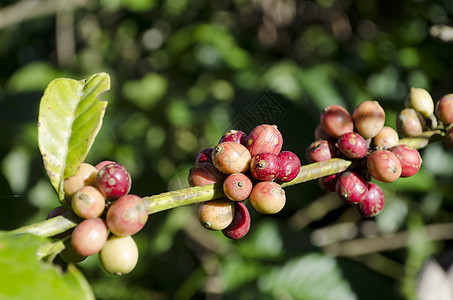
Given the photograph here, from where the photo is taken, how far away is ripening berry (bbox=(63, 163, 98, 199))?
85cm

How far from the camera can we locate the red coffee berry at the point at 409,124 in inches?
44.0

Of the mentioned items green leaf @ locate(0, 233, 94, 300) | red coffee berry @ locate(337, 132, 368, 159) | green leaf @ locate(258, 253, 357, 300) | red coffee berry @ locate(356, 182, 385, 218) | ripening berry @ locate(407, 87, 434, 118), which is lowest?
green leaf @ locate(258, 253, 357, 300)

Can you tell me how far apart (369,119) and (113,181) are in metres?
0.65

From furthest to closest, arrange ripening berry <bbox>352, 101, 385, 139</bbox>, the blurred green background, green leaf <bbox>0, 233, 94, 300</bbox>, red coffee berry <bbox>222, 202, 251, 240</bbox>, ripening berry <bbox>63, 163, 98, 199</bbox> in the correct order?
the blurred green background, ripening berry <bbox>352, 101, 385, 139</bbox>, red coffee berry <bbox>222, 202, 251, 240</bbox>, ripening berry <bbox>63, 163, 98, 199</bbox>, green leaf <bbox>0, 233, 94, 300</bbox>

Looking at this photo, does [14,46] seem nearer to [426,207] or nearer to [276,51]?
[276,51]

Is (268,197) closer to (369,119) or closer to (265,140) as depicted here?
(265,140)

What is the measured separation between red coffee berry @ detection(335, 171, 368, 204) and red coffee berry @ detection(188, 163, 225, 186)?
0.29 metres

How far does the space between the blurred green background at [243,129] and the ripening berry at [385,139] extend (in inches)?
28.7

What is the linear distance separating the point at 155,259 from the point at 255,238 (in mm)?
875

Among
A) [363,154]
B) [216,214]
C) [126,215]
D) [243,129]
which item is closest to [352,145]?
[363,154]

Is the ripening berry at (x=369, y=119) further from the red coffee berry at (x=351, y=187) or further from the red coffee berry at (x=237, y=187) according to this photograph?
the red coffee berry at (x=237, y=187)

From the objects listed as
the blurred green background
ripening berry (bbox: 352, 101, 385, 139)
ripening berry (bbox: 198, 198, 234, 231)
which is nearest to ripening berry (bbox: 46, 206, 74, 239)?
ripening berry (bbox: 198, 198, 234, 231)

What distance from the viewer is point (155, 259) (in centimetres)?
292

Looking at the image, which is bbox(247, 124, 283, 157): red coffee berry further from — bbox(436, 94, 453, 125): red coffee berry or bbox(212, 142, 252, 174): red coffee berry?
bbox(436, 94, 453, 125): red coffee berry
